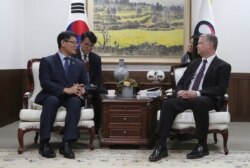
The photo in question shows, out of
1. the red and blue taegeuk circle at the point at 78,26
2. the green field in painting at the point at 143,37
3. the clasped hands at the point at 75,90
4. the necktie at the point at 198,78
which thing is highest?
the red and blue taegeuk circle at the point at 78,26

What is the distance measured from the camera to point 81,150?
409 centimetres

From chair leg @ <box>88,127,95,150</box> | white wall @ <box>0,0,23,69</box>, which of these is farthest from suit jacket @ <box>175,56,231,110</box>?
white wall @ <box>0,0,23,69</box>

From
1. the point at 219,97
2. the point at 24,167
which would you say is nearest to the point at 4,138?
the point at 24,167

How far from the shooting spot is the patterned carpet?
349 centimetres

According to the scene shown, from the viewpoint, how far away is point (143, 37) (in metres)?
6.30

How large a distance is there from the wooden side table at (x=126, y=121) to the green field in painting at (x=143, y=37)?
2244 millimetres

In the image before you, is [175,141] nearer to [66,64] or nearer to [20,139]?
[66,64]

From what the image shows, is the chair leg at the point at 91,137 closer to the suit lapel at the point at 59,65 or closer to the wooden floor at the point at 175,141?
the wooden floor at the point at 175,141

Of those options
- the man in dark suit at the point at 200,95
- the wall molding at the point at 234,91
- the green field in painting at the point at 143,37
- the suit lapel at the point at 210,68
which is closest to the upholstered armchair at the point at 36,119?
the man in dark suit at the point at 200,95

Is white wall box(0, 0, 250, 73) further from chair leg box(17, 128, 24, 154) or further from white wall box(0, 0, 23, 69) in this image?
chair leg box(17, 128, 24, 154)

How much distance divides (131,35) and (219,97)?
8.49 ft

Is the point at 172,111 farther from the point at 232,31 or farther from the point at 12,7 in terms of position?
the point at 12,7

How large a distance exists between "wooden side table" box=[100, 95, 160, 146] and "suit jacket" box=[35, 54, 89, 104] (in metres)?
0.41

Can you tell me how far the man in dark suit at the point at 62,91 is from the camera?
381cm
